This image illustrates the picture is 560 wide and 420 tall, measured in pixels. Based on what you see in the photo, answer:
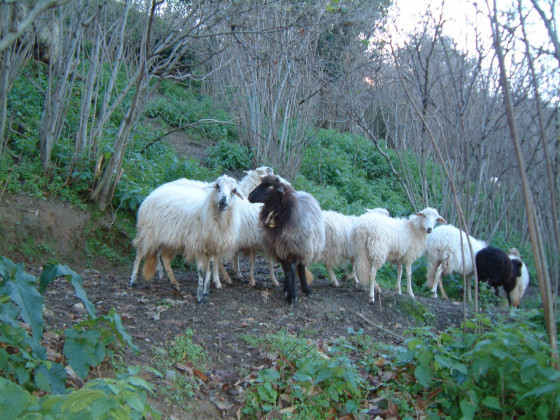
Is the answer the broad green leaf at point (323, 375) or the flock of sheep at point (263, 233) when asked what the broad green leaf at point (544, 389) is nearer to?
the broad green leaf at point (323, 375)

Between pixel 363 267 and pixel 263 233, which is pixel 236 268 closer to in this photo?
pixel 263 233

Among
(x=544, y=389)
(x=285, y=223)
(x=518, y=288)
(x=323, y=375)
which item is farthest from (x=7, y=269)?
(x=518, y=288)

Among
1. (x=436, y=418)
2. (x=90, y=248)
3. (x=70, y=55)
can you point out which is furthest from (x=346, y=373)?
(x=70, y=55)

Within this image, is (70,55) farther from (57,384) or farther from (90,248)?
(57,384)

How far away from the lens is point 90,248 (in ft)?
27.1

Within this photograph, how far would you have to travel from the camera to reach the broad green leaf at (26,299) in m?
3.29

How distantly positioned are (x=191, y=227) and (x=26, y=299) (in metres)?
3.80

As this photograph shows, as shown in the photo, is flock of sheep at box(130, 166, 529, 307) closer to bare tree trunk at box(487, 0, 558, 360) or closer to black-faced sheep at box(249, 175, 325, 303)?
black-faced sheep at box(249, 175, 325, 303)

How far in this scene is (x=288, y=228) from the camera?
741cm

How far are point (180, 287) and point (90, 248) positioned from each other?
1.88m

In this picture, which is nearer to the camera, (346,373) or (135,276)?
(346,373)

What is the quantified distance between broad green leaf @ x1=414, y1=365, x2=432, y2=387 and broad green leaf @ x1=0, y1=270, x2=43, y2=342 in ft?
8.80

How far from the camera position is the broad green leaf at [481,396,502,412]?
347cm

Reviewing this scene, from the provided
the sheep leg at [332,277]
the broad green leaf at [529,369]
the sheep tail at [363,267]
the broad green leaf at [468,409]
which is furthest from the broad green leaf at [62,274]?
the sheep leg at [332,277]
